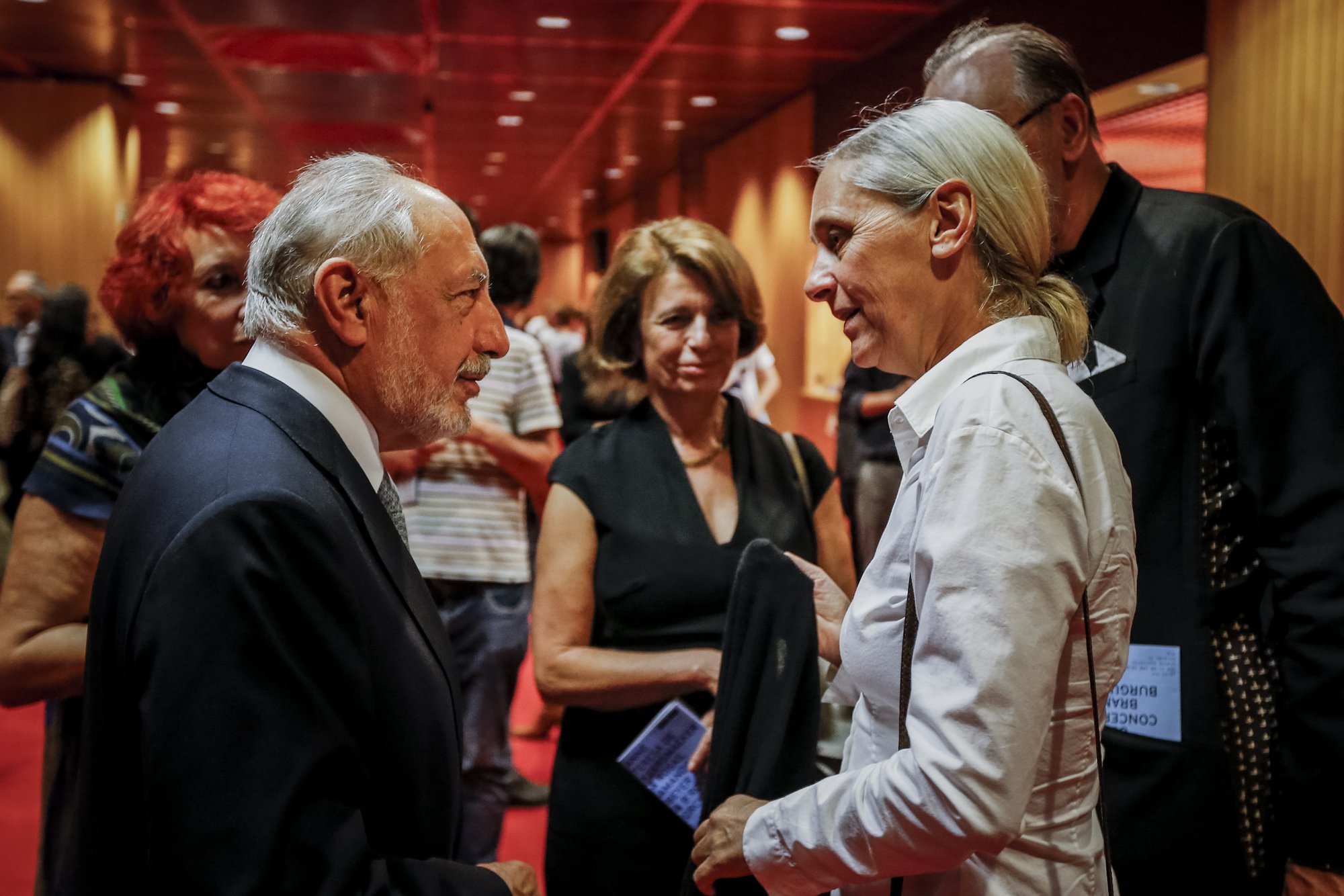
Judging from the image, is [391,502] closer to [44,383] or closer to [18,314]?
[44,383]

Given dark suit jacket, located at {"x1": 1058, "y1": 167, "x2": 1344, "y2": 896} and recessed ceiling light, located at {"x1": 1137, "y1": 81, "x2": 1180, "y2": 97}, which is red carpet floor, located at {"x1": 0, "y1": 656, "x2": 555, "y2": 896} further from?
recessed ceiling light, located at {"x1": 1137, "y1": 81, "x2": 1180, "y2": 97}

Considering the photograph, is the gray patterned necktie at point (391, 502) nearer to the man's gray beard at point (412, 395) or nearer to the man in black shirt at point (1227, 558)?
the man's gray beard at point (412, 395)

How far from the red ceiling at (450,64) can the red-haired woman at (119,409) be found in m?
4.89

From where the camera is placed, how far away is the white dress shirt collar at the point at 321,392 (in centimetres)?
122

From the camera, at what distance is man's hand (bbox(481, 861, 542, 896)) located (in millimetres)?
1206

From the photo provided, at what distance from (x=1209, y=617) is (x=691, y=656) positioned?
2.78ft

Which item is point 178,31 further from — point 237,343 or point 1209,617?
point 1209,617

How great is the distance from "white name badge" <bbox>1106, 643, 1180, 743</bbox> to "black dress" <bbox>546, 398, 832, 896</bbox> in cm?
71

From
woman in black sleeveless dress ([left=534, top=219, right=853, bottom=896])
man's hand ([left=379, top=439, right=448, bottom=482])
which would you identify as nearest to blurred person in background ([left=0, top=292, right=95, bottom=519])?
man's hand ([left=379, top=439, right=448, bottom=482])

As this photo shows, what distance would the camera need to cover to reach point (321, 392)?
1229 mm

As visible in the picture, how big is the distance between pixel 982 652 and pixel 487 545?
2.33m

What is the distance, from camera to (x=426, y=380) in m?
1.32

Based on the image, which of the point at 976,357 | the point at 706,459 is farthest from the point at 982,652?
the point at 706,459

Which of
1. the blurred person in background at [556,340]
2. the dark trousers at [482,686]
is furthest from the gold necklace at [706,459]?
the blurred person in background at [556,340]
